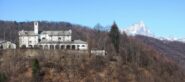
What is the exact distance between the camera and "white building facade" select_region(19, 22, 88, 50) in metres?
83.2

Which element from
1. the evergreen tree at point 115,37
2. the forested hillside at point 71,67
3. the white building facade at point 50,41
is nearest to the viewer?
the forested hillside at point 71,67

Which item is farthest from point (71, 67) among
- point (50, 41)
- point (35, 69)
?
point (50, 41)

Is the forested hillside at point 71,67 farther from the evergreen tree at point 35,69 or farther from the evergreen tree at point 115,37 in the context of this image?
the evergreen tree at point 115,37

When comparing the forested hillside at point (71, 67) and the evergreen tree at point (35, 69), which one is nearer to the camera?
the evergreen tree at point (35, 69)

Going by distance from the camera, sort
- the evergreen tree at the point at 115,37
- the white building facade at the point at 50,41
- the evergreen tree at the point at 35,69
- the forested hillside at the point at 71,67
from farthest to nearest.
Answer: the white building facade at the point at 50,41
the evergreen tree at the point at 115,37
the forested hillside at the point at 71,67
the evergreen tree at the point at 35,69

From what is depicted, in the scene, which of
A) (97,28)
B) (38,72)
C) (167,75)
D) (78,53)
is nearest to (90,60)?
(78,53)

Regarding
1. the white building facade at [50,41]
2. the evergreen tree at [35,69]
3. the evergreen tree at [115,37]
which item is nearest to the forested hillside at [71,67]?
the evergreen tree at [35,69]

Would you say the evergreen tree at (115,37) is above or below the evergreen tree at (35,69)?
above

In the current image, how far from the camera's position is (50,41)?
84.6 meters

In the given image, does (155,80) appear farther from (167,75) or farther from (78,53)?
(78,53)

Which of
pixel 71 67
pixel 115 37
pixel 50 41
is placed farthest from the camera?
pixel 50 41

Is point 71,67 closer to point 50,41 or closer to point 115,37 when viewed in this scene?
point 50,41

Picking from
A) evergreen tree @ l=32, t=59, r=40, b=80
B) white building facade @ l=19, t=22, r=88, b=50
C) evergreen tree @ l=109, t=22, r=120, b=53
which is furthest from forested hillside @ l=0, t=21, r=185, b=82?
white building facade @ l=19, t=22, r=88, b=50

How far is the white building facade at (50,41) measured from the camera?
83250mm
